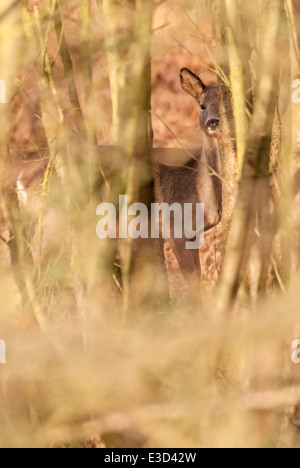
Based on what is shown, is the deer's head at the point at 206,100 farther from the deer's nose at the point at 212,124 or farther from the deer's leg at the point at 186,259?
the deer's leg at the point at 186,259

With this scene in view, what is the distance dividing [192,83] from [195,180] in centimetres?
88

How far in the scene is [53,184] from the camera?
128 inches

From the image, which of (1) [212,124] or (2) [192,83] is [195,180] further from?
(2) [192,83]

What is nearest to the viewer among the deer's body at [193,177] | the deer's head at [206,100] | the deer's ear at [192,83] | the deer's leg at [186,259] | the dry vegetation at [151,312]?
the dry vegetation at [151,312]

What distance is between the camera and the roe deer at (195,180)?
5363 millimetres

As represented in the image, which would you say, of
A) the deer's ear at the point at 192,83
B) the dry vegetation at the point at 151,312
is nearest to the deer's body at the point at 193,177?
the deer's ear at the point at 192,83

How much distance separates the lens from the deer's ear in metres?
5.83

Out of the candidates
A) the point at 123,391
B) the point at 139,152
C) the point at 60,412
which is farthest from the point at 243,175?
the point at 60,412

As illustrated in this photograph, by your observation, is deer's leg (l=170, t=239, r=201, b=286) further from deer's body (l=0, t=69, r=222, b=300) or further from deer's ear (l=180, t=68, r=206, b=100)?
deer's ear (l=180, t=68, r=206, b=100)

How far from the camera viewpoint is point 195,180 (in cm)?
559

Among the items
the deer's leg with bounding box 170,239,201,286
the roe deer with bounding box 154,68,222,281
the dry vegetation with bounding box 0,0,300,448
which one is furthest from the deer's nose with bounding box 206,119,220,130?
the dry vegetation with bounding box 0,0,300,448

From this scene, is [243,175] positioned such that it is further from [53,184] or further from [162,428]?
[53,184]

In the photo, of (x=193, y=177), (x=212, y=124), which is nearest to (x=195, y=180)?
(x=193, y=177)

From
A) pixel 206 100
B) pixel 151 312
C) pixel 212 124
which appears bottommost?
pixel 151 312
